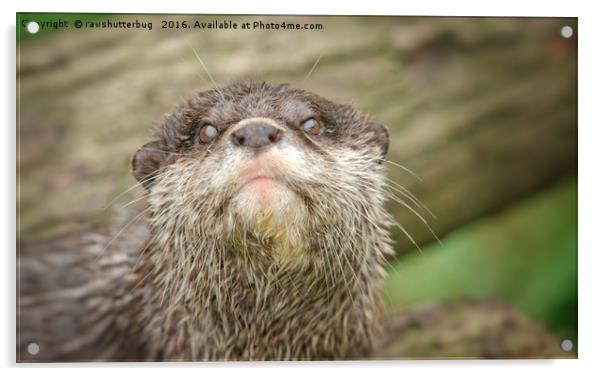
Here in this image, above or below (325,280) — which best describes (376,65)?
above

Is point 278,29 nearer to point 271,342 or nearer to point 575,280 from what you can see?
point 271,342

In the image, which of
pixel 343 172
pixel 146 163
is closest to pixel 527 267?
pixel 343 172

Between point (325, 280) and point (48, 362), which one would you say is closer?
point (325, 280)

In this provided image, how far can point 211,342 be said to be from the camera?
7.16ft

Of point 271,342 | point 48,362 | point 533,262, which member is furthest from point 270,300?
point 533,262

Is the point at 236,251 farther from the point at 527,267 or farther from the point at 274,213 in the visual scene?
the point at 527,267

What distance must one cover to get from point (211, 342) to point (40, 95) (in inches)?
38.7

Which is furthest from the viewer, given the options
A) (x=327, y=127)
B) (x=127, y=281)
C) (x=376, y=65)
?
(x=376, y=65)

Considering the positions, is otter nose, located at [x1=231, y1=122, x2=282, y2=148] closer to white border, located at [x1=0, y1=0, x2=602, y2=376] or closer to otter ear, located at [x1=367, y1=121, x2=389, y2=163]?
otter ear, located at [x1=367, y1=121, x2=389, y2=163]
